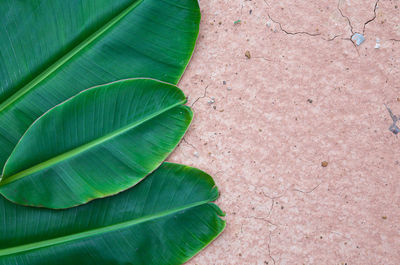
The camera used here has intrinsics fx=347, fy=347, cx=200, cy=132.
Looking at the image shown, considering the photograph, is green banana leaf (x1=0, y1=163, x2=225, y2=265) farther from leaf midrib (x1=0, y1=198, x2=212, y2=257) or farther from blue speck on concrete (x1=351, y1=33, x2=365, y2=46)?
blue speck on concrete (x1=351, y1=33, x2=365, y2=46)

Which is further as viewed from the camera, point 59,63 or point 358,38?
point 358,38

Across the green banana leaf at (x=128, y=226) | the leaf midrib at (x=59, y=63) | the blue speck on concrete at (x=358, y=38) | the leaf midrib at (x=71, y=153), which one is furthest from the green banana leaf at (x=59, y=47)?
the blue speck on concrete at (x=358, y=38)

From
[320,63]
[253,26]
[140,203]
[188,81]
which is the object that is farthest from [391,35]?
[140,203]

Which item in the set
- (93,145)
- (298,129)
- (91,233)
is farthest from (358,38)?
(91,233)

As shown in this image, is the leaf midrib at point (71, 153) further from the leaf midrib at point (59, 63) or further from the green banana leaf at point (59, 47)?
the leaf midrib at point (59, 63)

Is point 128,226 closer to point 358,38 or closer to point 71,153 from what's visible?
point 71,153

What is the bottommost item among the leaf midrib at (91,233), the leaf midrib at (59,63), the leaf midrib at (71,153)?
the leaf midrib at (91,233)
